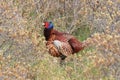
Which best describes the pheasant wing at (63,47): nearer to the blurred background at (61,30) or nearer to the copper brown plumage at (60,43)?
the copper brown plumage at (60,43)

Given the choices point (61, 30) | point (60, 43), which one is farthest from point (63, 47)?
point (61, 30)

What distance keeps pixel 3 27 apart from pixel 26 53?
0.59m

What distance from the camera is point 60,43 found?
8.11 metres

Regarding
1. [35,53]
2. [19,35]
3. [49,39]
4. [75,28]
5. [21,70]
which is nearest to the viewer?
[21,70]

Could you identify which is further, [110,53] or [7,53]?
[7,53]

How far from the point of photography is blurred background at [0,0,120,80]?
6.04 m

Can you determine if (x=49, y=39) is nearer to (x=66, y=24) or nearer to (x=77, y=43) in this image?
(x=77, y=43)

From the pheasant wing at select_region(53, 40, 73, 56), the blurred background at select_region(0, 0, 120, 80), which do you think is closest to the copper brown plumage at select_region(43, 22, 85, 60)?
the pheasant wing at select_region(53, 40, 73, 56)

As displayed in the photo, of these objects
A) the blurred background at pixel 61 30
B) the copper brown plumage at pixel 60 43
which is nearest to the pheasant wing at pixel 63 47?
the copper brown plumage at pixel 60 43

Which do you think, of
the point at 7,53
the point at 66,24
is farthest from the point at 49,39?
the point at 7,53

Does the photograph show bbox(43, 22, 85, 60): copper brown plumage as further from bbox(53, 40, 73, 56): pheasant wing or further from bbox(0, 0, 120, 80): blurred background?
bbox(0, 0, 120, 80): blurred background

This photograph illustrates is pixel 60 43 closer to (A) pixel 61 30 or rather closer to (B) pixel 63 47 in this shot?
(B) pixel 63 47

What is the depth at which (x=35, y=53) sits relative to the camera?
277 inches

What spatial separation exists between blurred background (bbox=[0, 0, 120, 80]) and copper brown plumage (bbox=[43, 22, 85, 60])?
150mm
